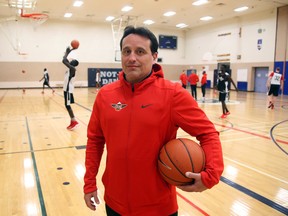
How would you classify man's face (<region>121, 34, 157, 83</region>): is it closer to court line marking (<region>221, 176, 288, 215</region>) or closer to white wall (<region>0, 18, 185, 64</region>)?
court line marking (<region>221, 176, 288, 215</region>)

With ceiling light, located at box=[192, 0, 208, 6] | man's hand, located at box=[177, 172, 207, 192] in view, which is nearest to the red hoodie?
man's hand, located at box=[177, 172, 207, 192]

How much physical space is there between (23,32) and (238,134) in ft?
66.4

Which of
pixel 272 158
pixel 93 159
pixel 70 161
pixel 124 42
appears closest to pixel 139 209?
pixel 93 159

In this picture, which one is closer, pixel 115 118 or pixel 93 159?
pixel 115 118

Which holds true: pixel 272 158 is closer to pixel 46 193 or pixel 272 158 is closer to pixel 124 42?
pixel 46 193

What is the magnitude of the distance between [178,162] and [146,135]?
241 millimetres

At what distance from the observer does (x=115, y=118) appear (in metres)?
1.60

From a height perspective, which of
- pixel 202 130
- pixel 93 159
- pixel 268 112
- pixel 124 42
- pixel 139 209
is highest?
pixel 124 42

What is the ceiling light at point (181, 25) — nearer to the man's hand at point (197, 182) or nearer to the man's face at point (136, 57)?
the man's face at point (136, 57)

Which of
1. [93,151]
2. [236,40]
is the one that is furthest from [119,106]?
[236,40]


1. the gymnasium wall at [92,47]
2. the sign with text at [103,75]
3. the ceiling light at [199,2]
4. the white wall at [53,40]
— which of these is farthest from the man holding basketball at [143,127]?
the sign with text at [103,75]

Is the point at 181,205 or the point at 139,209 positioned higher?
the point at 139,209

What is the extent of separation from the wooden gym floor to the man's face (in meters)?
1.95

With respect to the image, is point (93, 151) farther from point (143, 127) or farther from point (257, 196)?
point (257, 196)
